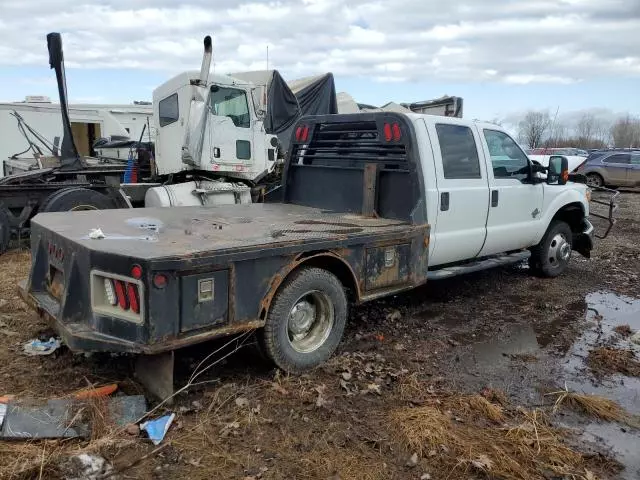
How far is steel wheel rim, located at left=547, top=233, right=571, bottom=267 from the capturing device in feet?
25.1

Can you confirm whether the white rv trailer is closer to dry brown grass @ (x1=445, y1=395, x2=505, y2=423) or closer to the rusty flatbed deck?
the rusty flatbed deck

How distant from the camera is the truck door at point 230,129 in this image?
9430mm

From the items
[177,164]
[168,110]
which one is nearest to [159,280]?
[177,164]

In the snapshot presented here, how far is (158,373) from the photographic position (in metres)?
3.76

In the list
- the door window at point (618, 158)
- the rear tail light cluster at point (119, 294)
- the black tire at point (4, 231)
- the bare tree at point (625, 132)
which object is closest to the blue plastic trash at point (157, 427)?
the rear tail light cluster at point (119, 294)

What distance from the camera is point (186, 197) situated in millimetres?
9344

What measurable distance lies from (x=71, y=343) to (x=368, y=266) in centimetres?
231

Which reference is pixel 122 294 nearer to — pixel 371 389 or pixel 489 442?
pixel 371 389

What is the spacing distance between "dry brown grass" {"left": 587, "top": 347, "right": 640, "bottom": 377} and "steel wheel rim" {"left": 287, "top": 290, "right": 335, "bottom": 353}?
93.0 inches

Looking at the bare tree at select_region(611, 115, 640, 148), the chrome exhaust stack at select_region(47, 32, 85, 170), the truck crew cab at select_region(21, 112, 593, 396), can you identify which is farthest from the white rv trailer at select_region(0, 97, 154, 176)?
the bare tree at select_region(611, 115, 640, 148)

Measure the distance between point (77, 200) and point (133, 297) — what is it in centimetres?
580

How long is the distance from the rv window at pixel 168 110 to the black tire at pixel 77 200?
78.8 inches

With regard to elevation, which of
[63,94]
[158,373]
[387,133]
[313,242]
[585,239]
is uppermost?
[63,94]

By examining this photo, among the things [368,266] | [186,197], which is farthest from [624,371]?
[186,197]
